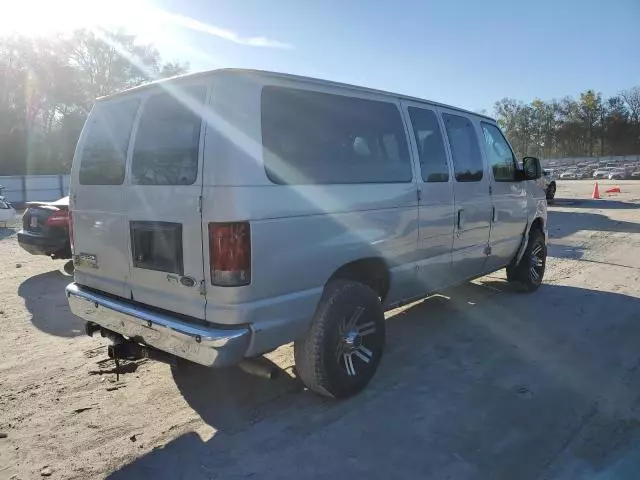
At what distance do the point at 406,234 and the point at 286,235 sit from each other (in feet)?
4.46

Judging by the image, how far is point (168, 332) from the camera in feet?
10.4

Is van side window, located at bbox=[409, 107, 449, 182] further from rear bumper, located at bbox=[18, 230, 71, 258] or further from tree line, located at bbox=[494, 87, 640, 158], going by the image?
tree line, located at bbox=[494, 87, 640, 158]

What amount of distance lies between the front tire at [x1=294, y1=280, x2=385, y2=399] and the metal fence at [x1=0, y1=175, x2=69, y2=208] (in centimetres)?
2493

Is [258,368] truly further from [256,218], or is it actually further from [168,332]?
[256,218]

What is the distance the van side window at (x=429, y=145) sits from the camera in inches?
175

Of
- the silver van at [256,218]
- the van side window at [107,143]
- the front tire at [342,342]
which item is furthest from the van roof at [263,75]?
the front tire at [342,342]

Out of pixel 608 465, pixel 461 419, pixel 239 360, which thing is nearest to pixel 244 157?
pixel 239 360

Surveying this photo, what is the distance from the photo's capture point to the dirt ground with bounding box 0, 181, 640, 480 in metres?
3.01

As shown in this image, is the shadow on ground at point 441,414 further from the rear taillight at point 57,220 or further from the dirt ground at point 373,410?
the rear taillight at point 57,220

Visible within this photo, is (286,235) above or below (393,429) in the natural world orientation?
above

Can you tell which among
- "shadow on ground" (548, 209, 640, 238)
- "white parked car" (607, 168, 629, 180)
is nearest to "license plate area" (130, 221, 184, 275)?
"shadow on ground" (548, 209, 640, 238)

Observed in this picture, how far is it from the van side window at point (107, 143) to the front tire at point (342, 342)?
5.70 ft

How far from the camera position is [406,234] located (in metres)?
4.20

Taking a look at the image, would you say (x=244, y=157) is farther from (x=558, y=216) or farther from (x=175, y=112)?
(x=558, y=216)
